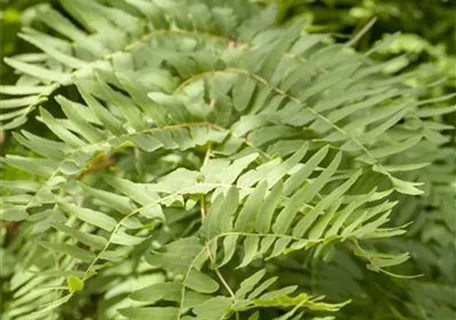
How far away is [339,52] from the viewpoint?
0.94 m

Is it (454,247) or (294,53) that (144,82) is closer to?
(294,53)

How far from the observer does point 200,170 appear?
721 millimetres

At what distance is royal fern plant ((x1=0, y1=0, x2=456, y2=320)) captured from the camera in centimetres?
64

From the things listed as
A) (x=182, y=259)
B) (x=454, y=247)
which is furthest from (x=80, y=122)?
(x=454, y=247)

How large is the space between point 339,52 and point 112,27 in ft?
0.88

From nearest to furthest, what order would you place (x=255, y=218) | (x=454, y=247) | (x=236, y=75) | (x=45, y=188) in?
(x=255, y=218)
(x=45, y=188)
(x=236, y=75)
(x=454, y=247)

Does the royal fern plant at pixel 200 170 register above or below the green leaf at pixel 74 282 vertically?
above

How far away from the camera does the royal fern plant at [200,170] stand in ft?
2.10

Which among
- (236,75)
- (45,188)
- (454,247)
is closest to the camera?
(45,188)

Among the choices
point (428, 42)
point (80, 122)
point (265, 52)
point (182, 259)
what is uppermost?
point (428, 42)

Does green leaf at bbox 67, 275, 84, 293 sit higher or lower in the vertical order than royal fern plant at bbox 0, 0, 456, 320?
lower

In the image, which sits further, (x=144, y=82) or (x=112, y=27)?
(x=112, y=27)

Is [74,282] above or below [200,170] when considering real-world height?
below

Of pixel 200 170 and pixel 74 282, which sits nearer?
pixel 74 282
